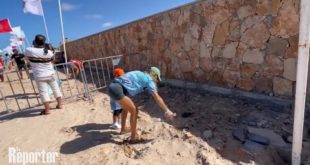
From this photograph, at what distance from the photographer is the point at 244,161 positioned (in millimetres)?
3189

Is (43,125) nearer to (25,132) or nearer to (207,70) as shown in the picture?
(25,132)

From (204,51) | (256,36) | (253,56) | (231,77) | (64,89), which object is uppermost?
(256,36)

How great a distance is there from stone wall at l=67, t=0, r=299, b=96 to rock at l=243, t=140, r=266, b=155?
144 centimetres

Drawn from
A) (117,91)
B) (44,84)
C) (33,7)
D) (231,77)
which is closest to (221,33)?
(231,77)

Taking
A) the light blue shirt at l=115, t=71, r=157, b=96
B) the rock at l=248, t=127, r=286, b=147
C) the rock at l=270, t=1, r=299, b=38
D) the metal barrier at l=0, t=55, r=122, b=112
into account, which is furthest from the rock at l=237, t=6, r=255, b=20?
the metal barrier at l=0, t=55, r=122, b=112

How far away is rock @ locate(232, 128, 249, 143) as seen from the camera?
11.9 ft

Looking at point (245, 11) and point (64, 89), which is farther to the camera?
point (64, 89)

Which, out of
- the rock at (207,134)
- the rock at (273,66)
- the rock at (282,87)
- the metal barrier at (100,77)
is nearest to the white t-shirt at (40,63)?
the metal barrier at (100,77)

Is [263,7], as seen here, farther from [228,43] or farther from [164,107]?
[164,107]

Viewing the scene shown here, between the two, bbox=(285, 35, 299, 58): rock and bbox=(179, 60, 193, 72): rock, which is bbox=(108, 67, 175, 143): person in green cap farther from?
bbox=(179, 60, 193, 72): rock

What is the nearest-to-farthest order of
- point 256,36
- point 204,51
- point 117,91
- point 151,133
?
point 117,91, point 151,133, point 256,36, point 204,51

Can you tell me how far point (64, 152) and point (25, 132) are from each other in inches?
55.8

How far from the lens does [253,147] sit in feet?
11.2

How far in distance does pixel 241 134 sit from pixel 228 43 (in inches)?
84.7
